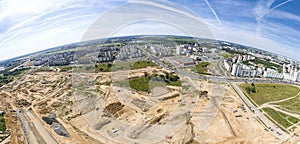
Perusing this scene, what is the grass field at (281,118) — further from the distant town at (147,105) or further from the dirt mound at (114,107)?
the dirt mound at (114,107)

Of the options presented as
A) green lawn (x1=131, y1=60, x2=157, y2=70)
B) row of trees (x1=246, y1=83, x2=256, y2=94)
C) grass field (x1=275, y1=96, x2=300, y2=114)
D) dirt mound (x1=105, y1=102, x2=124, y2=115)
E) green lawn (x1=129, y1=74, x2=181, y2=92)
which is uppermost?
green lawn (x1=131, y1=60, x2=157, y2=70)

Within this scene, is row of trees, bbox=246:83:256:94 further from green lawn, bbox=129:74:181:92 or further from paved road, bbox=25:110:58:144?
paved road, bbox=25:110:58:144

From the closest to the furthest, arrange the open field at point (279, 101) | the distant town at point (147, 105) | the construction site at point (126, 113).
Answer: the construction site at point (126, 113) < the distant town at point (147, 105) < the open field at point (279, 101)

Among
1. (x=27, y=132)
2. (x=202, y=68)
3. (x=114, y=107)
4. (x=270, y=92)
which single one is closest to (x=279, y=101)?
(x=270, y=92)

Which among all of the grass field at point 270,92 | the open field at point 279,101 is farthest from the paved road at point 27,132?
the grass field at point 270,92

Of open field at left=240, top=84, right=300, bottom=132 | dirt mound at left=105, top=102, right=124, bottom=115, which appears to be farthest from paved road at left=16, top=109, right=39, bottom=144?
open field at left=240, top=84, right=300, bottom=132

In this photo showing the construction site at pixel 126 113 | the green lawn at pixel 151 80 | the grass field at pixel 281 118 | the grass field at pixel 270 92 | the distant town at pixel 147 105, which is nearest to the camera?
the construction site at pixel 126 113
